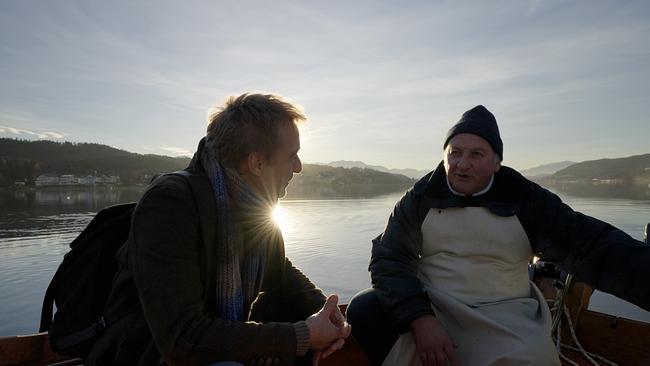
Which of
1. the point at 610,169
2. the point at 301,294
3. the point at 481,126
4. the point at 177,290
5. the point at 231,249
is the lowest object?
the point at 301,294

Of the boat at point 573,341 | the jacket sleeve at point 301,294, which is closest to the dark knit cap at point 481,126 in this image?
the jacket sleeve at point 301,294

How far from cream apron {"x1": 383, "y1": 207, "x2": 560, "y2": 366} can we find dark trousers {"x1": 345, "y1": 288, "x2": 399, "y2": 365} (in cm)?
8

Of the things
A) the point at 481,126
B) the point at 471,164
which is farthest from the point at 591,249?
the point at 481,126

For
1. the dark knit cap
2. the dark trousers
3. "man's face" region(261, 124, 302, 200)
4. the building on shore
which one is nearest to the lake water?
the dark trousers

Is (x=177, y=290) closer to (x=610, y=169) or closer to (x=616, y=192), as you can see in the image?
(x=616, y=192)

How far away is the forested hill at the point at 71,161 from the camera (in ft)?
264

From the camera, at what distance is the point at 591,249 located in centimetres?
218

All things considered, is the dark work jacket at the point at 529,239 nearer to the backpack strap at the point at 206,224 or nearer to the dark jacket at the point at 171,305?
the dark jacket at the point at 171,305

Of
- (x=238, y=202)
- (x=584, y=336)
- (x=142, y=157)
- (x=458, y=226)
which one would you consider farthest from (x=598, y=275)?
(x=142, y=157)

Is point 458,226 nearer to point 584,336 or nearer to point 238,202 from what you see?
point 238,202

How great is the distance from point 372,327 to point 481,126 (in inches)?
54.2

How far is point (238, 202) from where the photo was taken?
1.79 m

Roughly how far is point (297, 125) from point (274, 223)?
54 centimetres

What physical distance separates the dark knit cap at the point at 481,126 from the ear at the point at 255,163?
1290 mm
